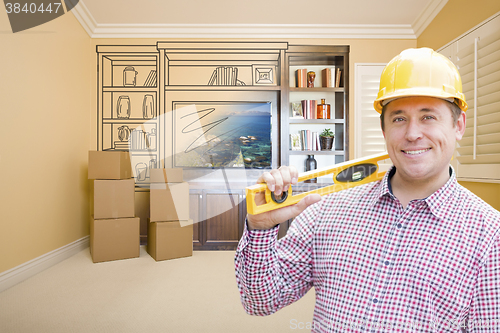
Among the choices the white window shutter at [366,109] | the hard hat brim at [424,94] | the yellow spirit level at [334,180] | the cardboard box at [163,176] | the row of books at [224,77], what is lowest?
the cardboard box at [163,176]

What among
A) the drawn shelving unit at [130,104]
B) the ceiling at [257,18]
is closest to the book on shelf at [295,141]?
the ceiling at [257,18]

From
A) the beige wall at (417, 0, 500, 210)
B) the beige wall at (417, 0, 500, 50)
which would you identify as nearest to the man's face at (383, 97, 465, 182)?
the beige wall at (417, 0, 500, 210)

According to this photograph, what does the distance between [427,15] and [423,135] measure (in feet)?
11.7

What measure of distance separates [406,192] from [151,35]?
3955 millimetres

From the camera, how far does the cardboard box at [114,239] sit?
3.12m

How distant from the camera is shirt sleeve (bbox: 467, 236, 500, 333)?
2.07ft

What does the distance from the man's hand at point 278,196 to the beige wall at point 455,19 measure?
2706 mm

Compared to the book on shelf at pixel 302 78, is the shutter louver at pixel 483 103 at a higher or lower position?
lower

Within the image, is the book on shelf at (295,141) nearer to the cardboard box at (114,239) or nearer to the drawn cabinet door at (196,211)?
the drawn cabinet door at (196,211)

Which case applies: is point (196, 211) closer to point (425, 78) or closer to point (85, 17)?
point (85, 17)

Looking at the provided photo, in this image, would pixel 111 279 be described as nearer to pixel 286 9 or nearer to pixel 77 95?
pixel 77 95

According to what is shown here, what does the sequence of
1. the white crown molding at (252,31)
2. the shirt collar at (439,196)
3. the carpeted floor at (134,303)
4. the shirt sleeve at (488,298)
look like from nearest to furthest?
the shirt sleeve at (488,298), the shirt collar at (439,196), the carpeted floor at (134,303), the white crown molding at (252,31)

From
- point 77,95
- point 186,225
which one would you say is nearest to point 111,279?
point 186,225

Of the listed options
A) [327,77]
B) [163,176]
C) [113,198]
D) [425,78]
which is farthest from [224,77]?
[425,78]
